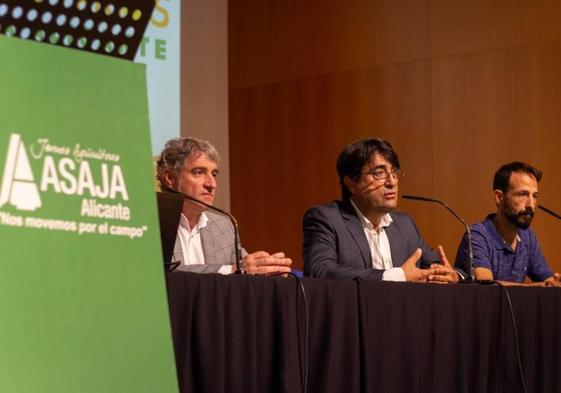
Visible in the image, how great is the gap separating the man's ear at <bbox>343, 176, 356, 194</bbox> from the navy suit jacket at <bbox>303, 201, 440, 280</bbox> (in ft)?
0.18

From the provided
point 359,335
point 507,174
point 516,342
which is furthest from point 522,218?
point 359,335

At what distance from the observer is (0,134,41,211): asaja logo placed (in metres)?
1.15

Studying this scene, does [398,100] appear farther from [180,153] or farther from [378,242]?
[180,153]

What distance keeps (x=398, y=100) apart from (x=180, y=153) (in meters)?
2.94

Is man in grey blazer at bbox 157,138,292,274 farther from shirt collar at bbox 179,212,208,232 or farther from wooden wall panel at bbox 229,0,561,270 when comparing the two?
wooden wall panel at bbox 229,0,561,270

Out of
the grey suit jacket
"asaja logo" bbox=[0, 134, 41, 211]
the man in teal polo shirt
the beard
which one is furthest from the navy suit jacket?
"asaja logo" bbox=[0, 134, 41, 211]

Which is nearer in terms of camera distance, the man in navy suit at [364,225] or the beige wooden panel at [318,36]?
the man in navy suit at [364,225]

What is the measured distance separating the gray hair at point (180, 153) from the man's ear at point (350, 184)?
528mm

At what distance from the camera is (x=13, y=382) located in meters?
1.12

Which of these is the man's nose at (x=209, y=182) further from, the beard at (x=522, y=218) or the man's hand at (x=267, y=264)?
the beard at (x=522, y=218)

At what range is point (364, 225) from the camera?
3.60 meters

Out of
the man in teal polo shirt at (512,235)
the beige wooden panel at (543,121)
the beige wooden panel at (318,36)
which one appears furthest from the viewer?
the beige wooden panel at (318,36)

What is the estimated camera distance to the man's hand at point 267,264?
9.17 ft

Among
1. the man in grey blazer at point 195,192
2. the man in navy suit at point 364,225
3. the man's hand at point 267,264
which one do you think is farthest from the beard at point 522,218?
the man's hand at point 267,264
